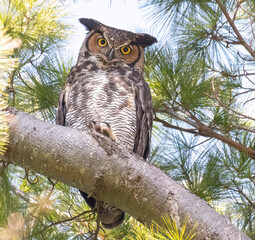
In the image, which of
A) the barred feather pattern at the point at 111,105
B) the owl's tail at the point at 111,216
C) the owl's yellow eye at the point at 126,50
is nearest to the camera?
the owl's tail at the point at 111,216

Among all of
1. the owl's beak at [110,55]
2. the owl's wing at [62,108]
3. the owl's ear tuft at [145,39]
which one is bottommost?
the owl's wing at [62,108]

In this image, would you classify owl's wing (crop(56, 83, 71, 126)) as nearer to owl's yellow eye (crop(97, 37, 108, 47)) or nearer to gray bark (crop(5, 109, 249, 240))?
owl's yellow eye (crop(97, 37, 108, 47))

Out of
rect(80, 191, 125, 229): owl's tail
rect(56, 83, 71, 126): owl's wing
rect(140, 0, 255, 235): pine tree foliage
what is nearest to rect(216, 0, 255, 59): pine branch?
rect(140, 0, 255, 235): pine tree foliage

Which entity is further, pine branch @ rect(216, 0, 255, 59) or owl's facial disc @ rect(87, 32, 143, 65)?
owl's facial disc @ rect(87, 32, 143, 65)

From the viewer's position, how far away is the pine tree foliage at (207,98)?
2217 millimetres

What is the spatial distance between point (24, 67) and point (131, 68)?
0.57 meters

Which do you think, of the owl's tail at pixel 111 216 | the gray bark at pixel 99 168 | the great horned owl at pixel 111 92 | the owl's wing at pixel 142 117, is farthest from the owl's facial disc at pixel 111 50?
the gray bark at pixel 99 168

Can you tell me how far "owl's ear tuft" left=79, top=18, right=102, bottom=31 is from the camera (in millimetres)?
2566

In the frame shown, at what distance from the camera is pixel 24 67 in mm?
2297

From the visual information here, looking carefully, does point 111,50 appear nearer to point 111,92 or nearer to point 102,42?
point 102,42

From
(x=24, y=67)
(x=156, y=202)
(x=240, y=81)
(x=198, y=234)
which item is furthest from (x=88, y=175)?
(x=240, y=81)

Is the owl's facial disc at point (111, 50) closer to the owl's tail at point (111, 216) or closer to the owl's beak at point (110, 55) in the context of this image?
the owl's beak at point (110, 55)

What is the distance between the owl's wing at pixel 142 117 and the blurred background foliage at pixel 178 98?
17 cm

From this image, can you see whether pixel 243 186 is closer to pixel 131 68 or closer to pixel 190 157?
pixel 190 157
